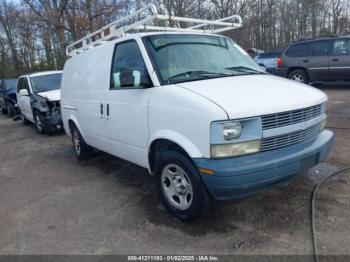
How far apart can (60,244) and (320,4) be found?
40047mm

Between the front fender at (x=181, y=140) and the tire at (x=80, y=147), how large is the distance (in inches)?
110

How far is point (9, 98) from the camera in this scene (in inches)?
590

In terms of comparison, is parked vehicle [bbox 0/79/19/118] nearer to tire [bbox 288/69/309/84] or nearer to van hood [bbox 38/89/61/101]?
van hood [bbox 38/89/61/101]

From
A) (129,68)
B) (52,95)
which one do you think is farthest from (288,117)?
(52,95)

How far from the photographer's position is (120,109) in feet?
14.1

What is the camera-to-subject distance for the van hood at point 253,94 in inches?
119

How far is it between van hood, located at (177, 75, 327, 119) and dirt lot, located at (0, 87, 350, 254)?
1165 mm

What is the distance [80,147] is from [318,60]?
949 cm

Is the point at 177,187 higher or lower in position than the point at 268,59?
lower

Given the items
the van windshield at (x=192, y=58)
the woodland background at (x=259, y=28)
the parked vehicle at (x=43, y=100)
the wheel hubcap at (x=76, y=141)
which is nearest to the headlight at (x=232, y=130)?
the van windshield at (x=192, y=58)

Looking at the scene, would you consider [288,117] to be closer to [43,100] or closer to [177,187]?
[177,187]

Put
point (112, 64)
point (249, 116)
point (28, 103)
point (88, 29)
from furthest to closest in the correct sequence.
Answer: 1. point (88, 29)
2. point (28, 103)
3. point (112, 64)
4. point (249, 116)

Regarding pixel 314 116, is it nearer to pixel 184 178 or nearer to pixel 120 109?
pixel 184 178

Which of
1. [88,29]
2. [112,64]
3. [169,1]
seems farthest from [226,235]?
[169,1]
